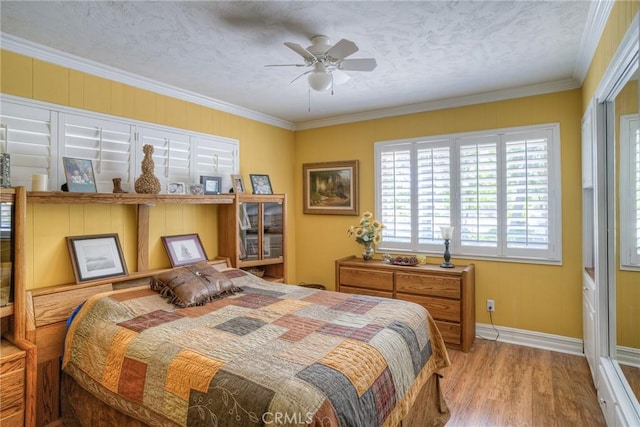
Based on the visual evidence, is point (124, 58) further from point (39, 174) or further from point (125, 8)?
point (39, 174)

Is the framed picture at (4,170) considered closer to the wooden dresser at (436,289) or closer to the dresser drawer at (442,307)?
the wooden dresser at (436,289)

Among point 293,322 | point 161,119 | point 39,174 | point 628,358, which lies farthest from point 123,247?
point 628,358

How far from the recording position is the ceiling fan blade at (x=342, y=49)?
205cm

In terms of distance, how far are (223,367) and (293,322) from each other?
64 centimetres

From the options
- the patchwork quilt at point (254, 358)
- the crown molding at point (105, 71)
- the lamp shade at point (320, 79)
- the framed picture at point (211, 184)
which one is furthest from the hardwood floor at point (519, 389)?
the crown molding at point (105, 71)

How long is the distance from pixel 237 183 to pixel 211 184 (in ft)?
1.06

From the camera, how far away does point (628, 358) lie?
195 cm

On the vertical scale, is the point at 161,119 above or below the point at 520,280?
above

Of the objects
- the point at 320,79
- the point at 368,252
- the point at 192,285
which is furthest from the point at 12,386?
the point at 368,252

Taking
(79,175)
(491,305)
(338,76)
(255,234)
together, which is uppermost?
(338,76)

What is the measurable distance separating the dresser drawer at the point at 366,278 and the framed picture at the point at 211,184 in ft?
5.62

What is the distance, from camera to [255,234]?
3.87 metres

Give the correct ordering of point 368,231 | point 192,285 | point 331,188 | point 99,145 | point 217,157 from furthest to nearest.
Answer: point 331,188 → point 368,231 → point 217,157 → point 99,145 → point 192,285

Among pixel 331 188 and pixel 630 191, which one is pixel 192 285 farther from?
pixel 630 191
